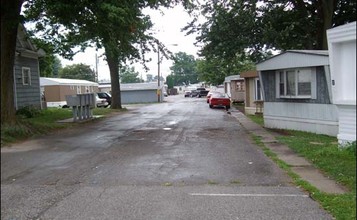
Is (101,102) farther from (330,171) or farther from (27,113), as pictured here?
(330,171)

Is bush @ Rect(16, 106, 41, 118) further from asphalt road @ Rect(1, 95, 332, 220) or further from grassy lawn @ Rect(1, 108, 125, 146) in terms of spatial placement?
asphalt road @ Rect(1, 95, 332, 220)

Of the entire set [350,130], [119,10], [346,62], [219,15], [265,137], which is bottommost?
[265,137]

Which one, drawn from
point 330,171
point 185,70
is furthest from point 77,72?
point 330,171

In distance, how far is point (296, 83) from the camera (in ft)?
54.5

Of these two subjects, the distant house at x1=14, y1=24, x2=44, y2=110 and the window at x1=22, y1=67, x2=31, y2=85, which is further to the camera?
the window at x1=22, y1=67, x2=31, y2=85

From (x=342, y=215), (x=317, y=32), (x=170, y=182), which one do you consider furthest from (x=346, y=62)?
(x=317, y=32)

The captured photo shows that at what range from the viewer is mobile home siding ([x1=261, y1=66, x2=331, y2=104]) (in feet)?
47.9

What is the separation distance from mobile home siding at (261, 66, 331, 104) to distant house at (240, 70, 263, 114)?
31.9 ft

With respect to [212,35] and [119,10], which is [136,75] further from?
[119,10]

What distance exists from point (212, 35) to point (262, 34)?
302 cm

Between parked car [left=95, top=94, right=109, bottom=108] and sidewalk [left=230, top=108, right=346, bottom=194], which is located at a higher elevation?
parked car [left=95, top=94, right=109, bottom=108]

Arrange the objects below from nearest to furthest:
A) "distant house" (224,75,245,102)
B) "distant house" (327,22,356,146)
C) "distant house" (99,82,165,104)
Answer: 1. "distant house" (327,22,356,146)
2. "distant house" (224,75,245,102)
3. "distant house" (99,82,165,104)

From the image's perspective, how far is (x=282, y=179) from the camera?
26.5 ft

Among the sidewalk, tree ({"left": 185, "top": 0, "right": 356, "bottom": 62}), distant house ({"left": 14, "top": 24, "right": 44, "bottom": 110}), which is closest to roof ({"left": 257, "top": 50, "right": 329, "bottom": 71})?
the sidewalk
